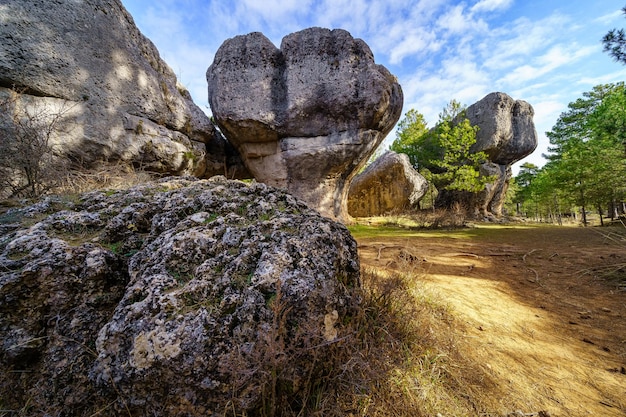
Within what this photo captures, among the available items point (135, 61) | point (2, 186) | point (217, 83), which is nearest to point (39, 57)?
point (135, 61)

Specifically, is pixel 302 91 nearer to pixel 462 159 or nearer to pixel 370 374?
pixel 370 374

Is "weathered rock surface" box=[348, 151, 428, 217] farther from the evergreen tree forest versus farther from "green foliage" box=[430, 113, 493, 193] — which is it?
the evergreen tree forest

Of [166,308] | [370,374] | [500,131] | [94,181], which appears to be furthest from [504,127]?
[166,308]

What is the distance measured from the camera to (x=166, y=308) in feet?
3.78

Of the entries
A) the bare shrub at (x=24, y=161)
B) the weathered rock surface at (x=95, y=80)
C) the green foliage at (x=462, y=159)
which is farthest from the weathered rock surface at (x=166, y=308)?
the green foliage at (x=462, y=159)

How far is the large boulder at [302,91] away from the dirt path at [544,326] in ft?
21.2

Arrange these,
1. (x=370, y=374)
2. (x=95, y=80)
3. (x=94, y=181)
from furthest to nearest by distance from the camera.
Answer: (x=95, y=80) → (x=94, y=181) → (x=370, y=374)

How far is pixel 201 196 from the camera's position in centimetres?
199

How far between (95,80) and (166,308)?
670cm

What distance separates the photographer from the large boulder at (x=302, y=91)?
9062 millimetres

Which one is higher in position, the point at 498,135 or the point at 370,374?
the point at 498,135

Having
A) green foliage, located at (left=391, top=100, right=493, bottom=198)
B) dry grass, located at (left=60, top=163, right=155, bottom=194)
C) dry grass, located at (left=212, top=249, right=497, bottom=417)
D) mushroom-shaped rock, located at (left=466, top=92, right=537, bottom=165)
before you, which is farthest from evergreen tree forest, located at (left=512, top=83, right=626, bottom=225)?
dry grass, located at (left=60, top=163, right=155, bottom=194)

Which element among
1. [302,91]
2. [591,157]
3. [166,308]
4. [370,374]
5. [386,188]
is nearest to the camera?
[166,308]

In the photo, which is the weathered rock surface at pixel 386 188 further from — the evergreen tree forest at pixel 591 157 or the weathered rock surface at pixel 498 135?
the evergreen tree forest at pixel 591 157
